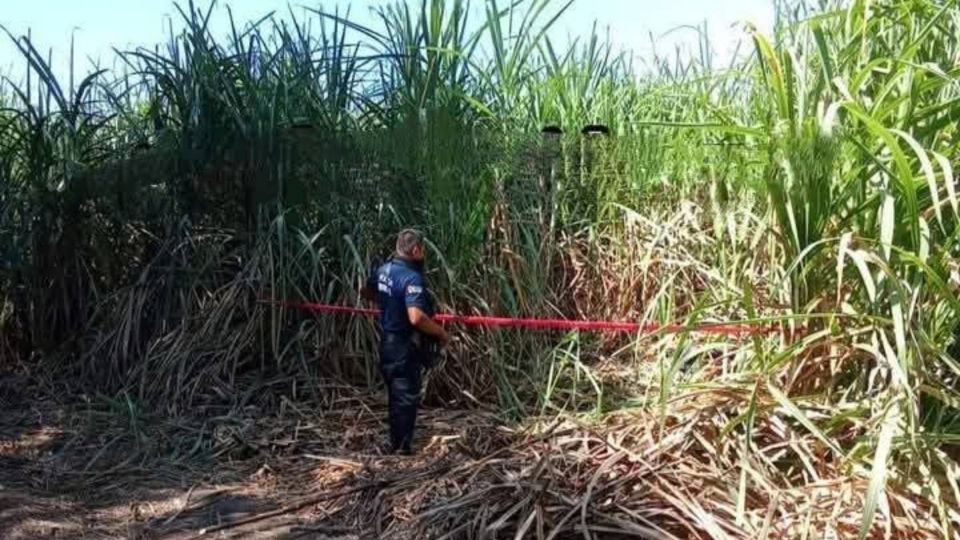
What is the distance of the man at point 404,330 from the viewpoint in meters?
5.09

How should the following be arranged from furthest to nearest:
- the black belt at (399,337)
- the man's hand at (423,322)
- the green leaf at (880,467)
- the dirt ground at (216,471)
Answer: the black belt at (399,337), the man's hand at (423,322), the dirt ground at (216,471), the green leaf at (880,467)

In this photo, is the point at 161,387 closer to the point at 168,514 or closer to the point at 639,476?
the point at 168,514

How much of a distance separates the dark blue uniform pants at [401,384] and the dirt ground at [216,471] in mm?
143

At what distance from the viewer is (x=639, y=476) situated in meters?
3.78

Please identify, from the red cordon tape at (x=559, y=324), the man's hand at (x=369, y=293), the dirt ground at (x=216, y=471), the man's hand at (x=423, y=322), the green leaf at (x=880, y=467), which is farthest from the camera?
the man's hand at (x=369, y=293)

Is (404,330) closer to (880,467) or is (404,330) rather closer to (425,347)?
(425,347)

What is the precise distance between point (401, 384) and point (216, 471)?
3.28 feet

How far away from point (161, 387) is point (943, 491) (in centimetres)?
423

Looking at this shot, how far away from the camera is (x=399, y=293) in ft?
16.8

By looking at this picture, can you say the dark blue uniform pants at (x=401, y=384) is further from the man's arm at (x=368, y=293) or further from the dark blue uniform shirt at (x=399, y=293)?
the man's arm at (x=368, y=293)

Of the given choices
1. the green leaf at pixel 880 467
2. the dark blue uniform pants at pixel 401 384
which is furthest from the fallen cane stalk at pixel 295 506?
the green leaf at pixel 880 467

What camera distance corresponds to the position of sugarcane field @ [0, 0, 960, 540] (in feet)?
12.0

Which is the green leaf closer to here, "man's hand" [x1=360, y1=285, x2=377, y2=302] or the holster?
the holster

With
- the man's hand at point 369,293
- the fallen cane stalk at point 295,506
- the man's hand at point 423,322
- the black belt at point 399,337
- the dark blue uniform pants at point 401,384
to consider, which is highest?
the man's hand at point 369,293
